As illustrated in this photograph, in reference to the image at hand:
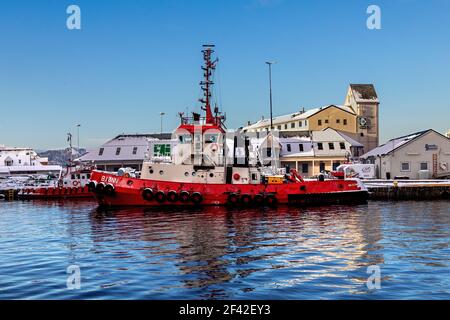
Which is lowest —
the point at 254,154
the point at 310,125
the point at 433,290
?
the point at 433,290

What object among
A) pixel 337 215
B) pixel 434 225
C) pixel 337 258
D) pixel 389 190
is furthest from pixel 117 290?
pixel 389 190

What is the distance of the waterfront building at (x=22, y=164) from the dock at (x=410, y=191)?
6765cm

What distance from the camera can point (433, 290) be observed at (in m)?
11.5

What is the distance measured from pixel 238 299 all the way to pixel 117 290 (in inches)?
117

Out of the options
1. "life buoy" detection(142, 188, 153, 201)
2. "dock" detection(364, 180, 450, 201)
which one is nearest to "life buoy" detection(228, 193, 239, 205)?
"life buoy" detection(142, 188, 153, 201)

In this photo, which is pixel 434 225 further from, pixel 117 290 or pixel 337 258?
pixel 117 290

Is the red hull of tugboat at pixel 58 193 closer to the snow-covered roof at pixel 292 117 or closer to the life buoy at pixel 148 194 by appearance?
the life buoy at pixel 148 194

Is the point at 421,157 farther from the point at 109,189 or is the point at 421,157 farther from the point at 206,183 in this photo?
the point at 109,189

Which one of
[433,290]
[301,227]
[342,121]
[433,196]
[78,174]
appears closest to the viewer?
[433,290]

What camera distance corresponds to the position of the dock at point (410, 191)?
45.8m

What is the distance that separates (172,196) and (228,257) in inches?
819

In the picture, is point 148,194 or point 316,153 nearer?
point 148,194

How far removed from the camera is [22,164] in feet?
382

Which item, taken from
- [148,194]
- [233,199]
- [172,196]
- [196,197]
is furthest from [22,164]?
[233,199]
